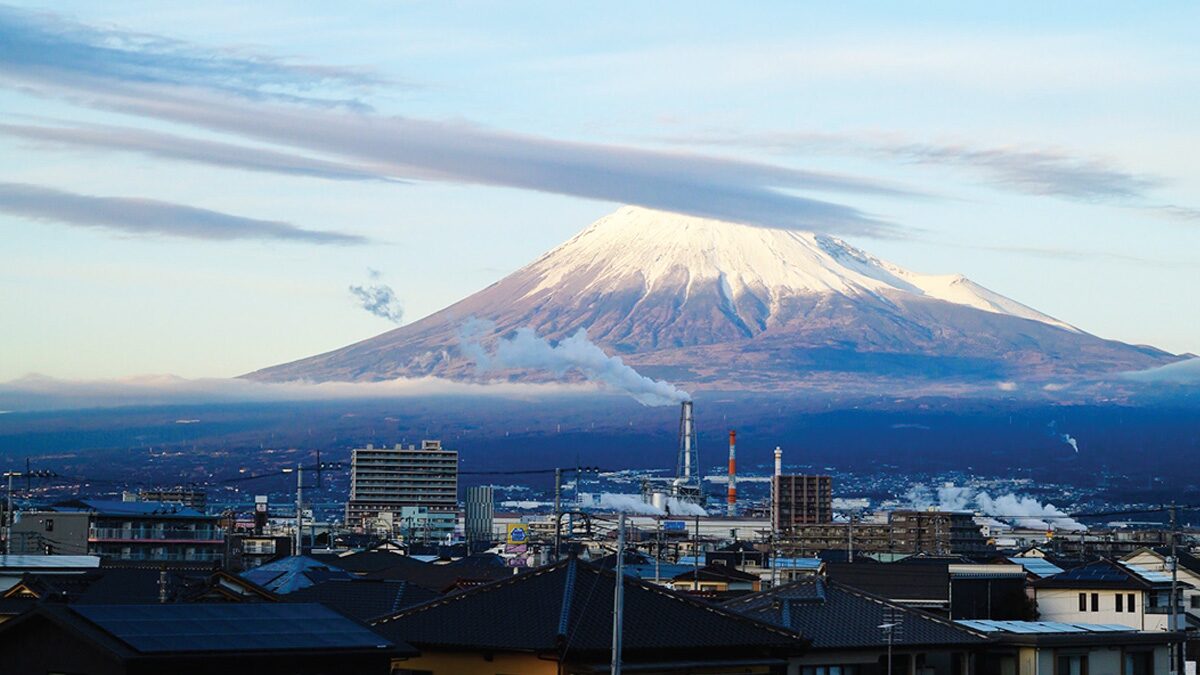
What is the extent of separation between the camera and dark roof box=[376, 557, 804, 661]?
834 inches

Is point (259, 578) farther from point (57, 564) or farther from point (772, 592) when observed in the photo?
point (772, 592)

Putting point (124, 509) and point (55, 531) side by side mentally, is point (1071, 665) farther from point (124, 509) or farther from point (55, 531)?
point (124, 509)

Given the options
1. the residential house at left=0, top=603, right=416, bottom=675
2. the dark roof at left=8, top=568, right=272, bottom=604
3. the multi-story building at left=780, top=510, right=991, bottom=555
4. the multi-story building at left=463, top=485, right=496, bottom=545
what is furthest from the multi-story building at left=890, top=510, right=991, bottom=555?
the residential house at left=0, top=603, right=416, bottom=675

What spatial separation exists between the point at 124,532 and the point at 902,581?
38.9 m

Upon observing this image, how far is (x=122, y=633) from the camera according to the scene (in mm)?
17703

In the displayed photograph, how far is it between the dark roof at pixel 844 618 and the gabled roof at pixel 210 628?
7967mm

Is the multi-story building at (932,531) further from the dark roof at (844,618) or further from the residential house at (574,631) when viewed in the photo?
the residential house at (574,631)

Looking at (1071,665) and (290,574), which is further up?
(290,574)

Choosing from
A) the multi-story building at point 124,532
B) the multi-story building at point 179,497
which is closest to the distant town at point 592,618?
the multi-story building at point 124,532

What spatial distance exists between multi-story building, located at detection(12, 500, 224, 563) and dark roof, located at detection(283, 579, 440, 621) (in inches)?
1399

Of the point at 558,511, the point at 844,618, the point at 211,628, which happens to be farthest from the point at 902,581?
the point at 211,628

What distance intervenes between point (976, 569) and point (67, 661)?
27068mm

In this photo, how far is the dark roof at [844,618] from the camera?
2638 centimetres

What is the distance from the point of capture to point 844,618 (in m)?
27.2
